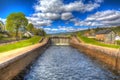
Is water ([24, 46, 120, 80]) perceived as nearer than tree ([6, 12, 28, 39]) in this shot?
Yes

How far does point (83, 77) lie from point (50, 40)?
95102 millimetres

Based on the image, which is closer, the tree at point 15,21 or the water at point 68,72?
the water at point 68,72

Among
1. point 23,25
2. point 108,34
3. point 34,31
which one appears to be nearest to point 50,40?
point 23,25

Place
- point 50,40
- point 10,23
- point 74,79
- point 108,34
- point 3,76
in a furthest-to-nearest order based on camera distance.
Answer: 1. point 108,34
2. point 50,40
3. point 10,23
4. point 74,79
5. point 3,76

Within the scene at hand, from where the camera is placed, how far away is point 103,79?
68.2 ft

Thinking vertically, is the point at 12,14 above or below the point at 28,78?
above

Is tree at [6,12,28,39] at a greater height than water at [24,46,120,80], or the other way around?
tree at [6,12,28,39]

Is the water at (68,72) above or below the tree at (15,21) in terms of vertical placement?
below

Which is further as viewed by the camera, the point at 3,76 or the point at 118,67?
the point at 118,67

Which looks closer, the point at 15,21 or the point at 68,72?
the point at 68,72

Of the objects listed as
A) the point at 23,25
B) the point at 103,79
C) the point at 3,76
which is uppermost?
the point at 23,25

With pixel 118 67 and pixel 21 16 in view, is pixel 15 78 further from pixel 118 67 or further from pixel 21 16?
pixel 21 16

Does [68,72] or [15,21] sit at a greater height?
[15,21]

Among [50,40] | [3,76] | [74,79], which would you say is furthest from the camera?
[50,40]
